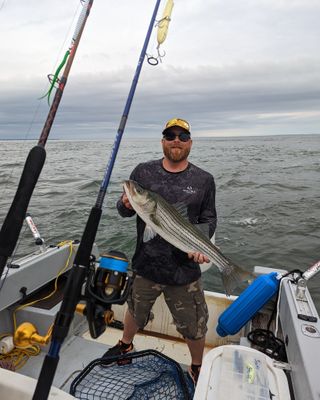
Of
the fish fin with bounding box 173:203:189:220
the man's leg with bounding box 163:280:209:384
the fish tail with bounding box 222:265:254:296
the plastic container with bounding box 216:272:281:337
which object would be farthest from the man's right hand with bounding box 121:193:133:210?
the plastic container with bounding box 216:272:281:337

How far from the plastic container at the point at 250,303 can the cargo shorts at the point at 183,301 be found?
1.84 feet

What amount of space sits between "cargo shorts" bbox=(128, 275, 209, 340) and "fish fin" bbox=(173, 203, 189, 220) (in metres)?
0.74

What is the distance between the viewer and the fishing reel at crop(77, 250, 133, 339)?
7.24 feet

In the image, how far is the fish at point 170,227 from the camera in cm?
318

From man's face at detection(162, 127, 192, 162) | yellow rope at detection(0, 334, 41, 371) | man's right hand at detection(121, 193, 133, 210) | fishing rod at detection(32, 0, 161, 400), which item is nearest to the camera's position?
fishing rod at detection(32, 0, 161, 400)

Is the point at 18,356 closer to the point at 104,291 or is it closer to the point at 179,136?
the point at 104,291

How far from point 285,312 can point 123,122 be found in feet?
8.35

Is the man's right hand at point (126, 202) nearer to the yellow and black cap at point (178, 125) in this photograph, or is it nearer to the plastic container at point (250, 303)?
the yellow and black cap at point (178, 125)

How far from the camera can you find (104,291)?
2.34 meters

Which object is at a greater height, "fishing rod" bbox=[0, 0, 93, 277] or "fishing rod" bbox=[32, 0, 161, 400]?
"fishing rod" bbox=[0, 0, 93, 277]

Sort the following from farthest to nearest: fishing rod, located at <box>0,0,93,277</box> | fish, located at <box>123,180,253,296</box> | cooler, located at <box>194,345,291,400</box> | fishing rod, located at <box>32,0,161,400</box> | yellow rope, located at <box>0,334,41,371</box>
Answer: yellow rope, located at <box>0,334,41,371</box> → fish, located at <box>123,180,253,296</box> → cooler, located at <box>194,345,291,400</box> → fishing rod, located at <box>0,0,93,277</box> → fishing rod, located at <box>32,0,161,400</box>

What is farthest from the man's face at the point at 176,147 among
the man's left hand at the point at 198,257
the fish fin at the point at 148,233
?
the man's left hand at the point at 198,257

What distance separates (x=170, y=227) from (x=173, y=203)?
0.96 ft

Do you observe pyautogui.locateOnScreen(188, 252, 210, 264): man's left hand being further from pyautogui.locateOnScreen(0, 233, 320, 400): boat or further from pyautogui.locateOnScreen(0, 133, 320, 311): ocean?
pyautogui.locateOnScreen(0, 133, 320, 311): ocean
